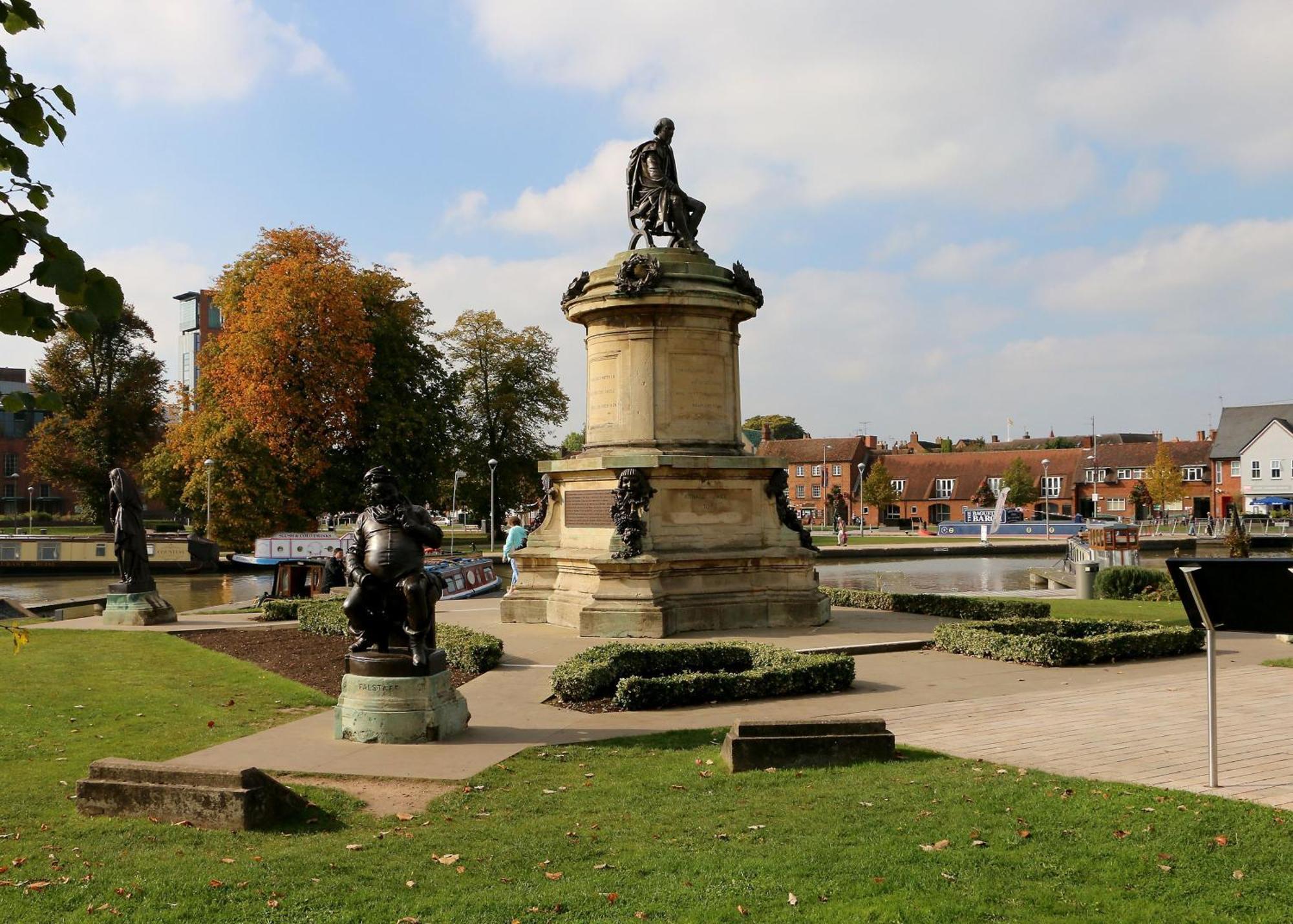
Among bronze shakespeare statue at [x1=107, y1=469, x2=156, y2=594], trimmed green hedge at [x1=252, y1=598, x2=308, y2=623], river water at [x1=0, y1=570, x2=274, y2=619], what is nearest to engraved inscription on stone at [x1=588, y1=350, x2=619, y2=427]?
trimmed green hedge at [x1=252, y1=598, x2=308, y2=623]

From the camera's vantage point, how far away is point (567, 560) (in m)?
18.6

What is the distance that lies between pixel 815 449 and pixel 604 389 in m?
89.0

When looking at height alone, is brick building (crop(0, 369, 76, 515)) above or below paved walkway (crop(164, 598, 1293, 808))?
above

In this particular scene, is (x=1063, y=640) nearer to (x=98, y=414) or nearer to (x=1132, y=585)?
(x=1132, y=585)

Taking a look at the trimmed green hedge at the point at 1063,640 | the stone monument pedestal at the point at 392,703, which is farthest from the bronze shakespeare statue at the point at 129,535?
the trimmed green hedge at the point at 1063,640

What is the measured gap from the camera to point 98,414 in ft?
197

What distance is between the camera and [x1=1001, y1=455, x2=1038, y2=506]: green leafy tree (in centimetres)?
9369

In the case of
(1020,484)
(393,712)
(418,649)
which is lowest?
(393,712)

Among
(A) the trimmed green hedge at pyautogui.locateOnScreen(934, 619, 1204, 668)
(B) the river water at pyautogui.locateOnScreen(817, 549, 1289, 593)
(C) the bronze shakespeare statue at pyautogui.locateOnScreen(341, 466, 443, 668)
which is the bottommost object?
(B) the river water at pyautogui.locateOnScreen(817, 549, 1289, 593)

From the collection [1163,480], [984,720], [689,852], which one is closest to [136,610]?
[984,720]

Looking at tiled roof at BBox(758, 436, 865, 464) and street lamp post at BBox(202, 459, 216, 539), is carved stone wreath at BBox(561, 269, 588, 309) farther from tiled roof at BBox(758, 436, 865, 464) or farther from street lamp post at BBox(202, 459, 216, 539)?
tiled roof at BBox(758, 436, 865, 464)

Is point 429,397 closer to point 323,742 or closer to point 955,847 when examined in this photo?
point 323,742

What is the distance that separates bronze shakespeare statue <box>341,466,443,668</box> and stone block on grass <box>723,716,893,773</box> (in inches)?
128

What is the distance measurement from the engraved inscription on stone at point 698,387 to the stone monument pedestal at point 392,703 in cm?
926
